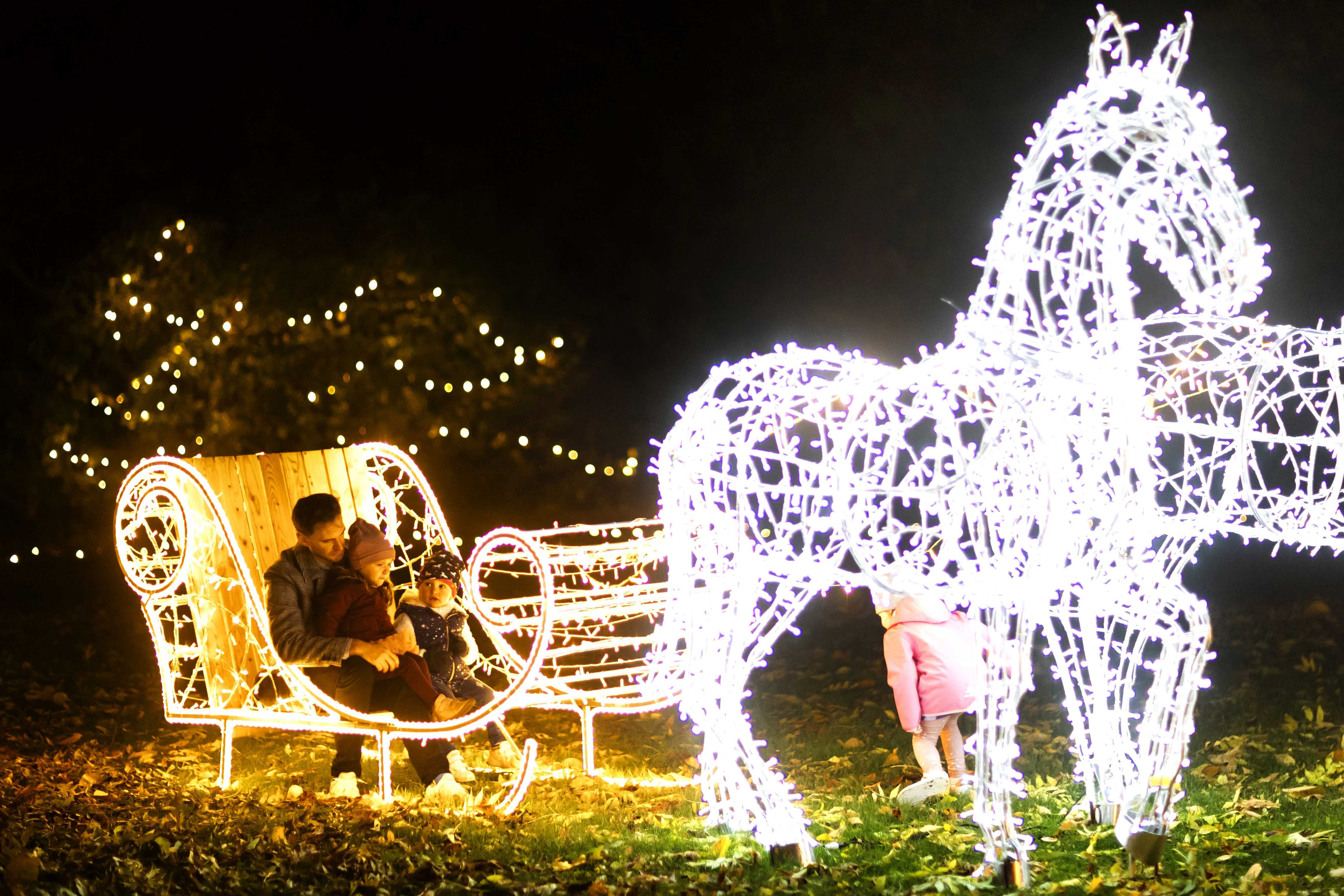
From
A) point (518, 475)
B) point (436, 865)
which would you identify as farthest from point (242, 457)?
point (518, 475)

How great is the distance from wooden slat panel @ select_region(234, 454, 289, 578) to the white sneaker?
3.32m

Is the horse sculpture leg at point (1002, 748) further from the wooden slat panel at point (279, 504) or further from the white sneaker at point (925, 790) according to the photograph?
the wooden slat panel at point (279, 504)

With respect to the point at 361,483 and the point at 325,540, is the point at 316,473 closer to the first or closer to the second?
the point at 361,483

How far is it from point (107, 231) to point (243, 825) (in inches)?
335

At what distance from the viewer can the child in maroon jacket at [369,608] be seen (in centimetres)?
562

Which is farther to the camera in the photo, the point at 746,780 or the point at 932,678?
the point at 932,678

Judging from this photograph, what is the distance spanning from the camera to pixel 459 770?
20.0ft

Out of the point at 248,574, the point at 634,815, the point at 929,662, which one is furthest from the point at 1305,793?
the point at 248,574

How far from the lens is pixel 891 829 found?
4793 millimetres

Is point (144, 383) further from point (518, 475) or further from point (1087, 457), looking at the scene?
point (1087, 457)

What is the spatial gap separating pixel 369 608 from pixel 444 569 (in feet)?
1.58

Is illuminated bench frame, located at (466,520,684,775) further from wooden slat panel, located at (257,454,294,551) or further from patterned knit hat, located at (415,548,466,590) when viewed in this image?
wooden slat panel, located at (257,454,294,551)

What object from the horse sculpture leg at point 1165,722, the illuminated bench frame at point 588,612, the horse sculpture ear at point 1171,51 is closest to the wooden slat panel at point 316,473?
the illuminated bench frame at point 588,612

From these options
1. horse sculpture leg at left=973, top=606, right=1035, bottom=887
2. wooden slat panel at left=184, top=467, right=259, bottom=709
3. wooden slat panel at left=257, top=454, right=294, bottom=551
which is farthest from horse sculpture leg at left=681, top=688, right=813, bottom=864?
wooden slat panel at left=257, top=454, right=294, bottom=551
